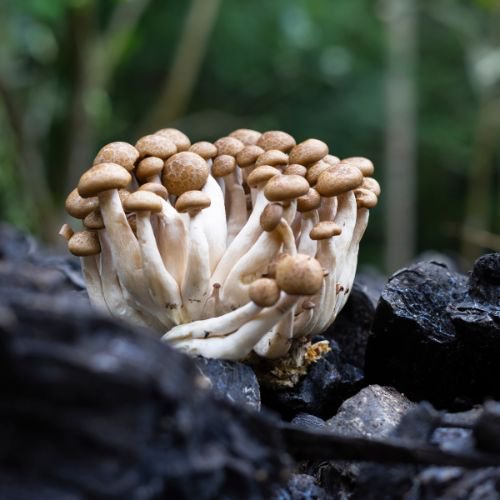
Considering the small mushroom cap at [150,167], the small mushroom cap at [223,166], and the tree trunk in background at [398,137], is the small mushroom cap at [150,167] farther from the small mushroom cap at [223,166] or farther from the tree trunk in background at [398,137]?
the tree trunk in background at [398,137]

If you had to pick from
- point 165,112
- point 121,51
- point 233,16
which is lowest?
point 165,112

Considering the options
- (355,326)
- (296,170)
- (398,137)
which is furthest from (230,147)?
(398,137)

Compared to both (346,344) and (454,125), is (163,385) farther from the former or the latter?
(454,125)

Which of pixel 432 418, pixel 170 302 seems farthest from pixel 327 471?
pixel 170 302

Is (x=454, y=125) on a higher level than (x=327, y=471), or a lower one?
higher

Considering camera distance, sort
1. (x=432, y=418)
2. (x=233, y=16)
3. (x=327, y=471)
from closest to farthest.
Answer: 1. (x=432, y=418)
2. (x=327, y=471)
3. (x=233, y=16)

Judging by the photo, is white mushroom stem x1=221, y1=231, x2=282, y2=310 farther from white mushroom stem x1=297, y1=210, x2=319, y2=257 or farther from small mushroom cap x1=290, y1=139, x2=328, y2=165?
small mushroom cap x1=290, y1=139, x2=328, y2=165

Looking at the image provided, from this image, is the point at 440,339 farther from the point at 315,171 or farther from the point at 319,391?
the point at 315,171
